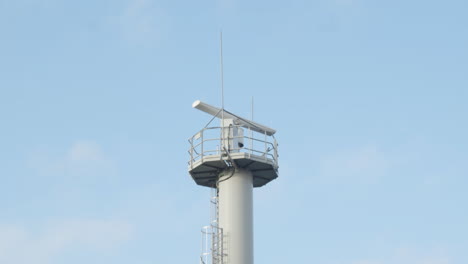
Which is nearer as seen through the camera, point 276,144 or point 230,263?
point 230,263

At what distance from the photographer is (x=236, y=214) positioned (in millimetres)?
48344

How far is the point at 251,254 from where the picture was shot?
47.9 meters

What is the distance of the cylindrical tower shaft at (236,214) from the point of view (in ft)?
156

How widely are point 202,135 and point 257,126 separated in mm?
3368

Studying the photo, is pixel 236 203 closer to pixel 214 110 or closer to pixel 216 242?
pixel 216 242

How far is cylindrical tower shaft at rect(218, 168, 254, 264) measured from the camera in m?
47.6

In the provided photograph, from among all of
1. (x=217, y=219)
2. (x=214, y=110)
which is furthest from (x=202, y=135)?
(x=217, y=219)

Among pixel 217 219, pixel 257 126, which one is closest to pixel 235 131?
pixel 257 126

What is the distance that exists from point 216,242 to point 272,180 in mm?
5921

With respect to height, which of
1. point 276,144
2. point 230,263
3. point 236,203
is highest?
point 276,144

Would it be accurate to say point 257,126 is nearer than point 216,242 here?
No

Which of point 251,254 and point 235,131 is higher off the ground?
point 235,131

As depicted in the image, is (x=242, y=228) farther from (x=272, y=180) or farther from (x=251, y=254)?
(x=272, y=180)

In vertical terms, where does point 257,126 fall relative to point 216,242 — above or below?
above
